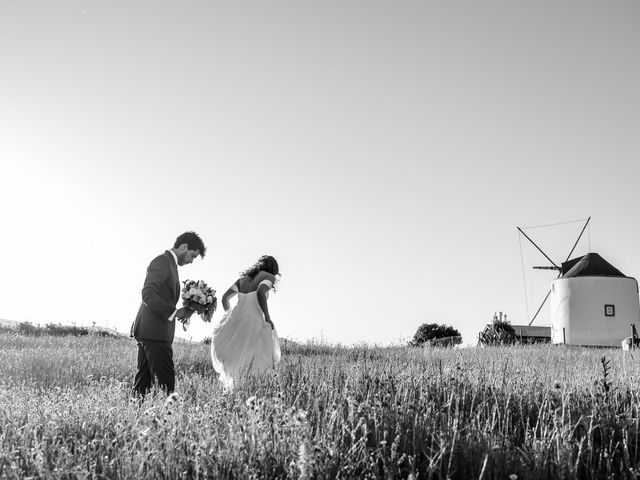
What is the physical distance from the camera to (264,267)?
9.30 metres

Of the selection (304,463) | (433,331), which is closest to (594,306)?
(433,331)

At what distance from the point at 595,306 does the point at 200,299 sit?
124 ft

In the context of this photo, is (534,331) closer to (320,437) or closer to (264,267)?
(264,267)

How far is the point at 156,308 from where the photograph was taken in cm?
752

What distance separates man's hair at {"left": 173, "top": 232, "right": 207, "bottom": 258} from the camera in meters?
7.86

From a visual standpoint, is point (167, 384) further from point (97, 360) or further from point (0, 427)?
point (97, 360)

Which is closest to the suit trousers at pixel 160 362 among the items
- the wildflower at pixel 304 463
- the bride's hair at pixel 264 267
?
the bride's hair at pixel 264 267

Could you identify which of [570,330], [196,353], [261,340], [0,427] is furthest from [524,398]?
[570,330]

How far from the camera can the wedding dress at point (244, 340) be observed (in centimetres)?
916

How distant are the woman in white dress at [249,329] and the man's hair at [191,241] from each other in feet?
4.84

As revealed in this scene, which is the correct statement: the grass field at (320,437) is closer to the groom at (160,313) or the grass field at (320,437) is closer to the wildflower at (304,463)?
the wildflower at (304,463)

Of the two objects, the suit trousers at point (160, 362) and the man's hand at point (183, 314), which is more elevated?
the man's hand at point (183, 314)

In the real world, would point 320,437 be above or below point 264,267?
below

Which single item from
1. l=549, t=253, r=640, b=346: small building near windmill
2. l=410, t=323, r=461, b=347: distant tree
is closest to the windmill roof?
l=549, t=253, r=640, b=346: small building near windmill
